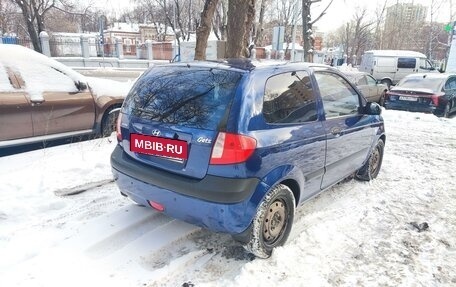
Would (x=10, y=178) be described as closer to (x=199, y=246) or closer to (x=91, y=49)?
(x=199, y=246)

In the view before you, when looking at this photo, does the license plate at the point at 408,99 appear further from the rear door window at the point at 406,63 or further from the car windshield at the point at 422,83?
the rear door window at the point at 406,63

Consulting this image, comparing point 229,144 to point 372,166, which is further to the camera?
point 372,166

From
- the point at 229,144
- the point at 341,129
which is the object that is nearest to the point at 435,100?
the point at 341,129

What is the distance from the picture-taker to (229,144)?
261cm

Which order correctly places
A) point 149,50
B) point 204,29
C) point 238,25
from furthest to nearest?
point 149,50
point 204,29
point 238,25

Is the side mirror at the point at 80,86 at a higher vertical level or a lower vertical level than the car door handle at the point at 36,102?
higher

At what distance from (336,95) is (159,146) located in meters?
2.17

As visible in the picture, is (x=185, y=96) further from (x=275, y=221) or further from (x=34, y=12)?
(x=34, y=12)

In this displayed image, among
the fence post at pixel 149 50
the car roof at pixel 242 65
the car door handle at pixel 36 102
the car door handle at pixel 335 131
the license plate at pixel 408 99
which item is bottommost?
the license plate at pixel 408 99

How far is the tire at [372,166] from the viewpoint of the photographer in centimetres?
487

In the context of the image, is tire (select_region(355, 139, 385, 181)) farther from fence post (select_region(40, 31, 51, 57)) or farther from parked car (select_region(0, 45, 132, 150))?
fence post (select_region(40, 31, 51, 57))

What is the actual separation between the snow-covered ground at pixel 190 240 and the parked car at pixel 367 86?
802 cm

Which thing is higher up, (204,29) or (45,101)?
(204,29)

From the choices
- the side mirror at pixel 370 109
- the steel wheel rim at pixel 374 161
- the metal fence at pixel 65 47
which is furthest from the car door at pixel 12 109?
the metal fence at pixel 65 47
